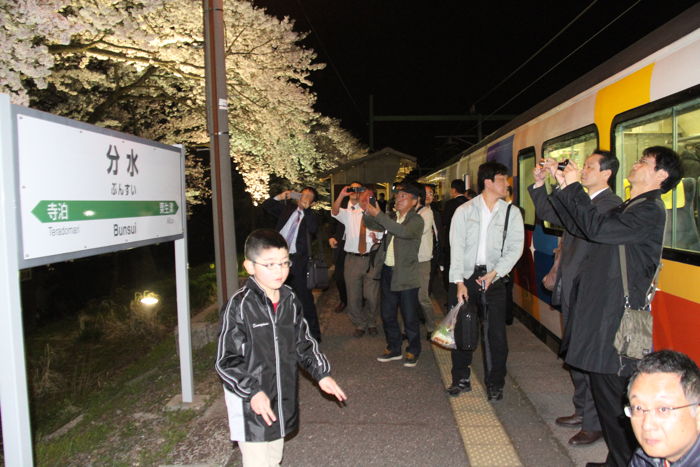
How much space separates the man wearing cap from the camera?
5422 mm

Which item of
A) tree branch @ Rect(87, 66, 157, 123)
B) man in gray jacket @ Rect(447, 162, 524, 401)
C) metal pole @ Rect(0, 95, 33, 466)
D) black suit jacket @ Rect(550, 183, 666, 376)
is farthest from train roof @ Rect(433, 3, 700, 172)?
tree branch @ Rect(87, 66, 157, 123)

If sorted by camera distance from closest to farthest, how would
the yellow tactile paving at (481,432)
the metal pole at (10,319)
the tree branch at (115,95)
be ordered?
the metal pole at (10,319), the yellow tactile paving at (481,432), the tree branch at (115,95)

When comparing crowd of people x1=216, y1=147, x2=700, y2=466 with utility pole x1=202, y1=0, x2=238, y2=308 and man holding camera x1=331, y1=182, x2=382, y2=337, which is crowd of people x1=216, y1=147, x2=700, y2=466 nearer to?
man holding camera x1=331, y1=182, x2=382, y2=337

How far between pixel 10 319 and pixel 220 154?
2861mm

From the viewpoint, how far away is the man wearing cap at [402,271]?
17.8 feet

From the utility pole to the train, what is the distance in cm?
336

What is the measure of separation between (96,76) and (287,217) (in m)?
5.63

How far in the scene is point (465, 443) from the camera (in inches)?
149

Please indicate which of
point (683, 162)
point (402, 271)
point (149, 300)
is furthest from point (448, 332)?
point (149, 300)

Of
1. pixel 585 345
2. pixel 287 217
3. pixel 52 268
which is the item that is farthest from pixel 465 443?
pixel 52 268

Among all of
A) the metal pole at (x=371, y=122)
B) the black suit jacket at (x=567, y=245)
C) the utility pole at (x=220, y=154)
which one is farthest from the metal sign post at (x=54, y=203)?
the metal pole at (x=371, y=122)

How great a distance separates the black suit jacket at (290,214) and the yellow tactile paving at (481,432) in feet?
6.84

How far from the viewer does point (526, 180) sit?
281 inches

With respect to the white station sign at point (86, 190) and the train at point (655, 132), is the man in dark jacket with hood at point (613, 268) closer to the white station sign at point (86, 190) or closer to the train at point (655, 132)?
the train at point (655, 132)
